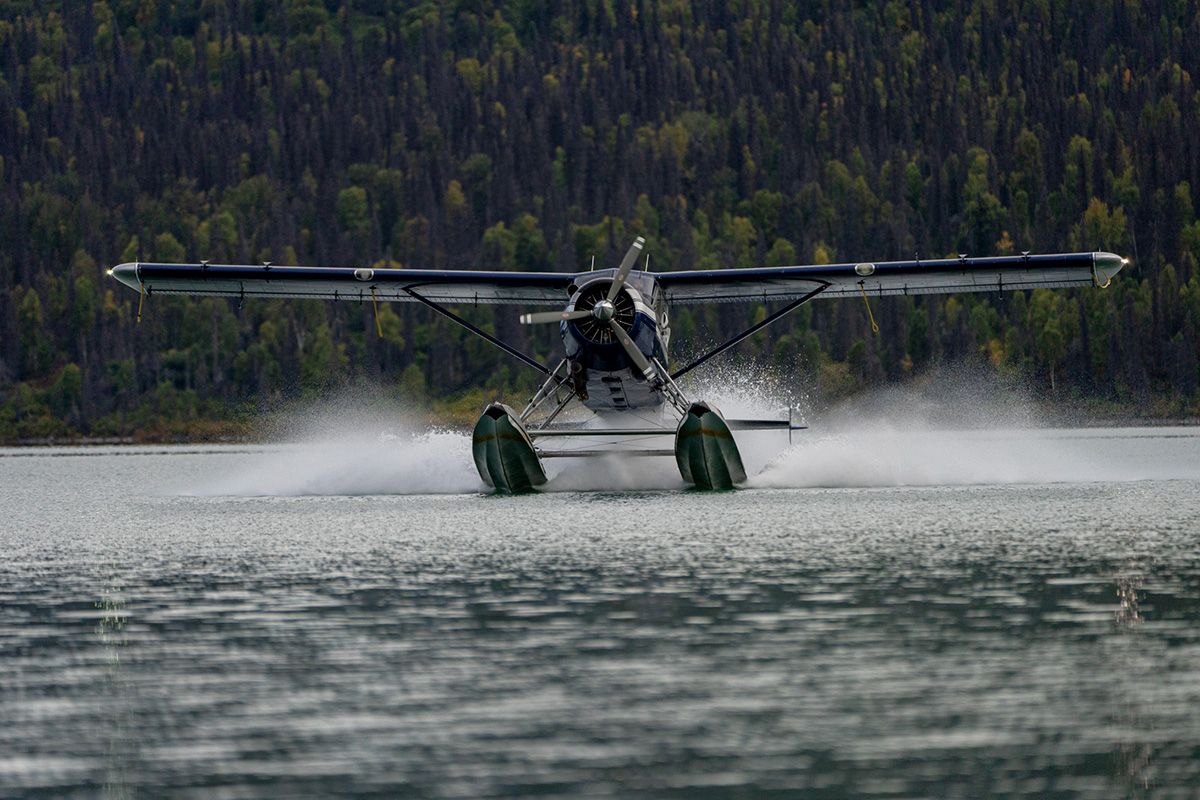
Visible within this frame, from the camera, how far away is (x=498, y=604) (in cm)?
1434

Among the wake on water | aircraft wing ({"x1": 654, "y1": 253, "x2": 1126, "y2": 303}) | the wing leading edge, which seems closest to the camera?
aircraft wing ({"x1": 654, "y1": 253, "x2": 1126, "y2": 303})

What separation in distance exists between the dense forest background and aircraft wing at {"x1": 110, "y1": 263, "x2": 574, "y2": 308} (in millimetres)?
77186

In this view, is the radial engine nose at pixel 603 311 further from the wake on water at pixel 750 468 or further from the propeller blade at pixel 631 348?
the wake on water at pixel 750 468

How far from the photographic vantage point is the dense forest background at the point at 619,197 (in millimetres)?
113312

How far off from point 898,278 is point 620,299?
4286 mm

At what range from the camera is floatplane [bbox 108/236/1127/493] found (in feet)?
84.4

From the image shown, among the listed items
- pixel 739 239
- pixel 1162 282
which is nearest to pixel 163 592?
pixel 1162 282

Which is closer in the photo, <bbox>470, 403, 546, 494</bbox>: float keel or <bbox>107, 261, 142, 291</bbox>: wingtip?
<bbox>470, 403, 546, 494</bbox>: float keel

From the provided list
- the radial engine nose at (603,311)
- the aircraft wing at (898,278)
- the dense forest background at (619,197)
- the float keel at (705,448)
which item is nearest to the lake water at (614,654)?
the float keel at (705,448)

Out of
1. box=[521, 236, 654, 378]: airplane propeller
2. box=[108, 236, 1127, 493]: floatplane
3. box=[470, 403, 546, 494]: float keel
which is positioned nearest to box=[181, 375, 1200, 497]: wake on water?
box=[108, 236, 1127, 493]: floatplane

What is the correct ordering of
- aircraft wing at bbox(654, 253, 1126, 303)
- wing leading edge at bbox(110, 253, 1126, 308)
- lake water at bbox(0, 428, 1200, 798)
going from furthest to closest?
wing leading edge at bbox(110, 253, 1126, 308), aircraft wing at bbox(654, 253, 1126, 303), lake water at bbox(0, 428, 1200, 798)

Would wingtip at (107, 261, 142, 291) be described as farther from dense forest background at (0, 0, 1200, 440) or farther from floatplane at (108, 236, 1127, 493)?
dense forest background at (0, 0, 1200, 440)

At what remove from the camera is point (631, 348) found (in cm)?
2578

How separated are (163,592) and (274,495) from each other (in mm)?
14928
